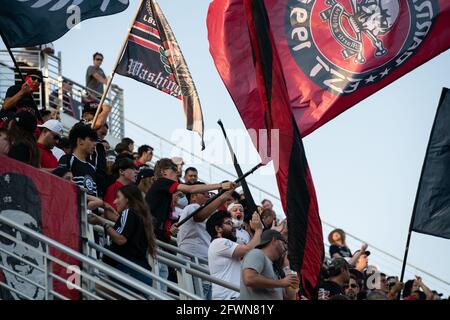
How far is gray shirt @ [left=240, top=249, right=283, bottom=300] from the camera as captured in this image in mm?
A: 11930

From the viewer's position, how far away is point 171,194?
1509cm

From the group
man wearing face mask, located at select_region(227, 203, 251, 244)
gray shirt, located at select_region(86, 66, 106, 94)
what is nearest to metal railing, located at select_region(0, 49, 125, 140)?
gray shirt, located at select_region(86, 66, 106, 94)

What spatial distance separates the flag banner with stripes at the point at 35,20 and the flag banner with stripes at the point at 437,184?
4.59 m

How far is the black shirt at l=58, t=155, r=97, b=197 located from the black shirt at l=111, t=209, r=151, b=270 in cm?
165

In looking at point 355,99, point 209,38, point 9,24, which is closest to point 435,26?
point 355,99

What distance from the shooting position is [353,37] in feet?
52.2

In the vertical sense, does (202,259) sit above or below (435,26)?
below

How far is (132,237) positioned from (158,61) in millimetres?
7120

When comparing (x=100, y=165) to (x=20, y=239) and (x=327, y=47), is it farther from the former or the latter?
(x=20, y=239)

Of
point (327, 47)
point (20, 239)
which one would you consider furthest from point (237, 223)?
point (20, 239)

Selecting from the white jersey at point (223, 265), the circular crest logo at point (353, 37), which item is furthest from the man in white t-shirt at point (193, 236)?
the circular crest logo at point (353, 37)
